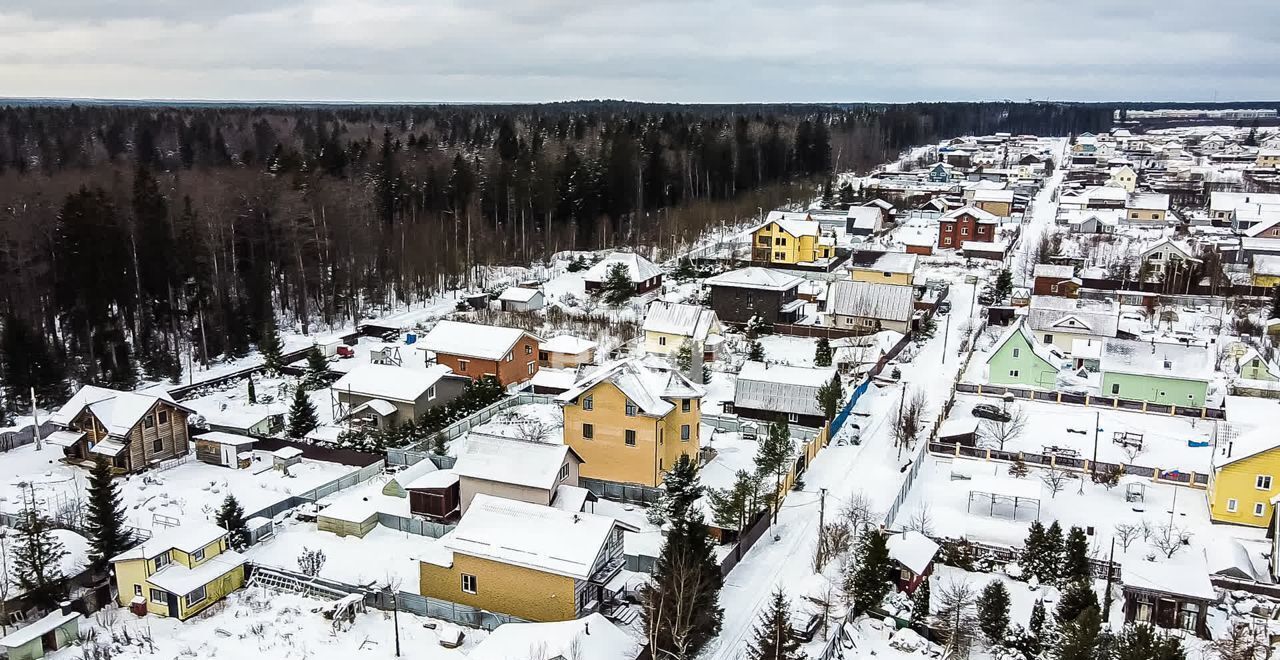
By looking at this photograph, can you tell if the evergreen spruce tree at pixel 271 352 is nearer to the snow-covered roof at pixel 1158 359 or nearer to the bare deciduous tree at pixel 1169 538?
the bare deciduous tree at pixel 1169 538

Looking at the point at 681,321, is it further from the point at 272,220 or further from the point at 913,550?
the point at 272,220

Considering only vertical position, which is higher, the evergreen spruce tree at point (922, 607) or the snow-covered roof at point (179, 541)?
the snow-covered roof at point (179, 541)

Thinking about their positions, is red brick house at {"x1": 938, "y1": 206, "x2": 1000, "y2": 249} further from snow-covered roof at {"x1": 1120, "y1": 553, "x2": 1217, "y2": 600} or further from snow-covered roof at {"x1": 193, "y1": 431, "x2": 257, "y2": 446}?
snow-covered roof at {"x1": 193, "y1": 431, "x2": 257, "y2": 446}

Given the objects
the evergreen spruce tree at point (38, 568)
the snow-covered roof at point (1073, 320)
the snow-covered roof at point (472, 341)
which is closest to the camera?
the evergreen spruce tree at point (38, 568)


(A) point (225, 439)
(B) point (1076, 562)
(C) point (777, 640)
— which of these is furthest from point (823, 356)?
(A) point (225, 439)

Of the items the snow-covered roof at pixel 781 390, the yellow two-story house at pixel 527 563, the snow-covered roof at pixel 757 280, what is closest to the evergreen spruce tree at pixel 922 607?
the yellow two-story house at pixel 527 563

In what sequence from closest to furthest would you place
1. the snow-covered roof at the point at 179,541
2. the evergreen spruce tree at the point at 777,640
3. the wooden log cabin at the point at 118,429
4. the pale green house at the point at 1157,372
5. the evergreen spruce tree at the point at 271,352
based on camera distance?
the evergreen spruce tree at the point at 777,640 → the snow-covered roof at the point at 179,541 → the wooden log cabin at the point at 118,429 → the pale green house at the point at 1157,372 → the evergreen spruce tree at the point at 271,352

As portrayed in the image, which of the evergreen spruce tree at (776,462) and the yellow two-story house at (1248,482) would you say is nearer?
the yellow two-story house at (1248,482)
